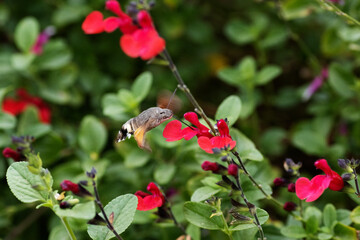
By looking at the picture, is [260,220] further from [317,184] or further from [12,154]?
[12,154]

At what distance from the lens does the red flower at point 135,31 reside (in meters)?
1.10

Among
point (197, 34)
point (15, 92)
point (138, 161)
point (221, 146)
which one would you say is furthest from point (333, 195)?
point (15, 92)

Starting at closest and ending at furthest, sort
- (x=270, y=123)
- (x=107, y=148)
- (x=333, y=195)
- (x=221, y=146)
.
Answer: (x=221, y=146) → (x=333, y=195) → (x=107, y=148) → (x=270, y=123)

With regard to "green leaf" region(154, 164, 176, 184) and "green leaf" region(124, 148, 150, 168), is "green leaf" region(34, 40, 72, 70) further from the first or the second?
"green leaf" region(154, 164, 176, 184)

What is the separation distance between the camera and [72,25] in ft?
8.64

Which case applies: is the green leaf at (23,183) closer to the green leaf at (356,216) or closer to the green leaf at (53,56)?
the green leaf at (356,216)

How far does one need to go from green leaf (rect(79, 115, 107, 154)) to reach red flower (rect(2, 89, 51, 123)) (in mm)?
406

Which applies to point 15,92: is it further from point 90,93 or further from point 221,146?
point 221,146

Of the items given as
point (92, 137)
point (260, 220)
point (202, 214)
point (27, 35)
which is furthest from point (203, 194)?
point (27, 35)

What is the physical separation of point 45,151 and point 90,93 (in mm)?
704

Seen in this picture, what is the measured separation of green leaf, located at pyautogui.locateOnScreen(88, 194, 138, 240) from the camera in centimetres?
109

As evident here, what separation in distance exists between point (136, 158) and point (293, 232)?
2.35 feet

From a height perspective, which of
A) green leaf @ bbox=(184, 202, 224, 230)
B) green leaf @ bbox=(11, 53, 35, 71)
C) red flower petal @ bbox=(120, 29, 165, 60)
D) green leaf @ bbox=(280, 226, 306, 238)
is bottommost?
green leaf @ bbox=(280, 226, 306, 238)

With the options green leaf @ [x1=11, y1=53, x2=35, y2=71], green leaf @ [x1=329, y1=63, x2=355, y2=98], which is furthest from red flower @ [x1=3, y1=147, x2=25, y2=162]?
green leaf @ [x1=329, y1=63, x2=355, y2=98]
